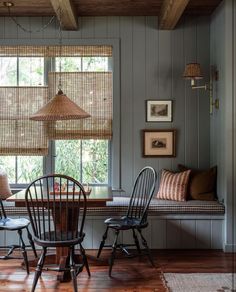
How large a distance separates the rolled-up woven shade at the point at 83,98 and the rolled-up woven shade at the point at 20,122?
0.46 ft

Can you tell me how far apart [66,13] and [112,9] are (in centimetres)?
64

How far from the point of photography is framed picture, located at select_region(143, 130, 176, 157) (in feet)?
15.6

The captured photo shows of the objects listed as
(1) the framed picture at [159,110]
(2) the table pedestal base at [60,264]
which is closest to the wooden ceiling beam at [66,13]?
(1) the framed picture at [159,110]

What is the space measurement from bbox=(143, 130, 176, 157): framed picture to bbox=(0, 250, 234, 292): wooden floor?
1.22 metres

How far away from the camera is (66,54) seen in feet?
15.6

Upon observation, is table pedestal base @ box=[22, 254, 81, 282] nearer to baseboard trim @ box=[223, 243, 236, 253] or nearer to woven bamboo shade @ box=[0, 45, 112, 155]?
woven bamboo shade @ box=[0, 45, 112, 155]

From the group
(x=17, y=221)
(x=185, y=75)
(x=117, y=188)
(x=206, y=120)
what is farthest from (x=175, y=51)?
(x=17, y=221)

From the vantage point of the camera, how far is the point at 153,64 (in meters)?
4.77

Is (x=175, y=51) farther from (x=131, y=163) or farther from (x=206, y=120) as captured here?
(x=131, y=163)

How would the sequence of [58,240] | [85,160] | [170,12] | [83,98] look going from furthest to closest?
1. [85,160]
2. [83,98]
3. [170,12]
4. [58,240]

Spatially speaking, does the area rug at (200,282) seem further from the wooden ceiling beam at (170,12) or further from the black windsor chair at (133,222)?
the wooden ceiling beam at (170,12)

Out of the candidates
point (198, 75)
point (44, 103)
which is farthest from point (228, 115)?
point (44, 103)

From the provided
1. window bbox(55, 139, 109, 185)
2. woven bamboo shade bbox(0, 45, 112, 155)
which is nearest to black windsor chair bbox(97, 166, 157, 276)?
window bbox(55, 139, 109, 185)

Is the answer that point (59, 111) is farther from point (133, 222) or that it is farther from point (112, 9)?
point (112, 9)
